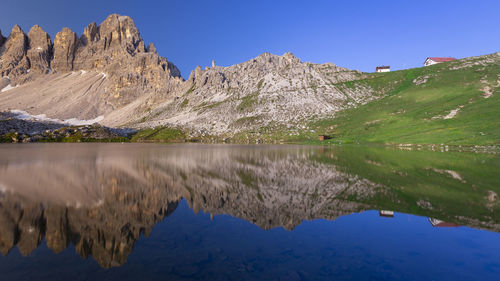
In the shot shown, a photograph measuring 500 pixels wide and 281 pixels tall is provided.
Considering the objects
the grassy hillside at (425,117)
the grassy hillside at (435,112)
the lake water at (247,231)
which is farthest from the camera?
the grassy hillside at (425,117)

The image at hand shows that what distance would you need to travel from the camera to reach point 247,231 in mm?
14344

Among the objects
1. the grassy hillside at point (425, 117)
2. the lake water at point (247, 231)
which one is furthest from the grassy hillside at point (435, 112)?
the lake water at point (247, 231)

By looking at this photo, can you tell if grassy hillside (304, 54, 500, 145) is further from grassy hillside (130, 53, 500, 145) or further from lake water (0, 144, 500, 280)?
lake water (0, 144, 500, 280)

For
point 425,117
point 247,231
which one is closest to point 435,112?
point 425,117

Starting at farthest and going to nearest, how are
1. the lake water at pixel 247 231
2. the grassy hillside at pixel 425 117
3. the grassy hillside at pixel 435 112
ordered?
the grassy hillside at pixel 425 117
the grassy hillside at pixel 435 112
the lake water at pixel 247 231

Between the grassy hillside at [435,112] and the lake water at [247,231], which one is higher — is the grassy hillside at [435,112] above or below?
above

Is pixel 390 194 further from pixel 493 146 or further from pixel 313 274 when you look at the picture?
pixel 493 146

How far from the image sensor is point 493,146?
77.4 metres

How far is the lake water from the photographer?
10.0 metres

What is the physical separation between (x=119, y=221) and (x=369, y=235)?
1397 cm

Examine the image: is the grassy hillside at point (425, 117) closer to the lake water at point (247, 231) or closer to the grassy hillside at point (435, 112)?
the grassy hillside at point (435, 112)

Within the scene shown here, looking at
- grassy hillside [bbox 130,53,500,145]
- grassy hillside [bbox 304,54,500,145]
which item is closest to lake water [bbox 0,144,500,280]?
grassy hillside [bbox 130,53,500,145]

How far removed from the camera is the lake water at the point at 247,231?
32.9 ft

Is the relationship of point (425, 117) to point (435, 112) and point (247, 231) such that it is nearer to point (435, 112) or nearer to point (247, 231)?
point (435, 112)
